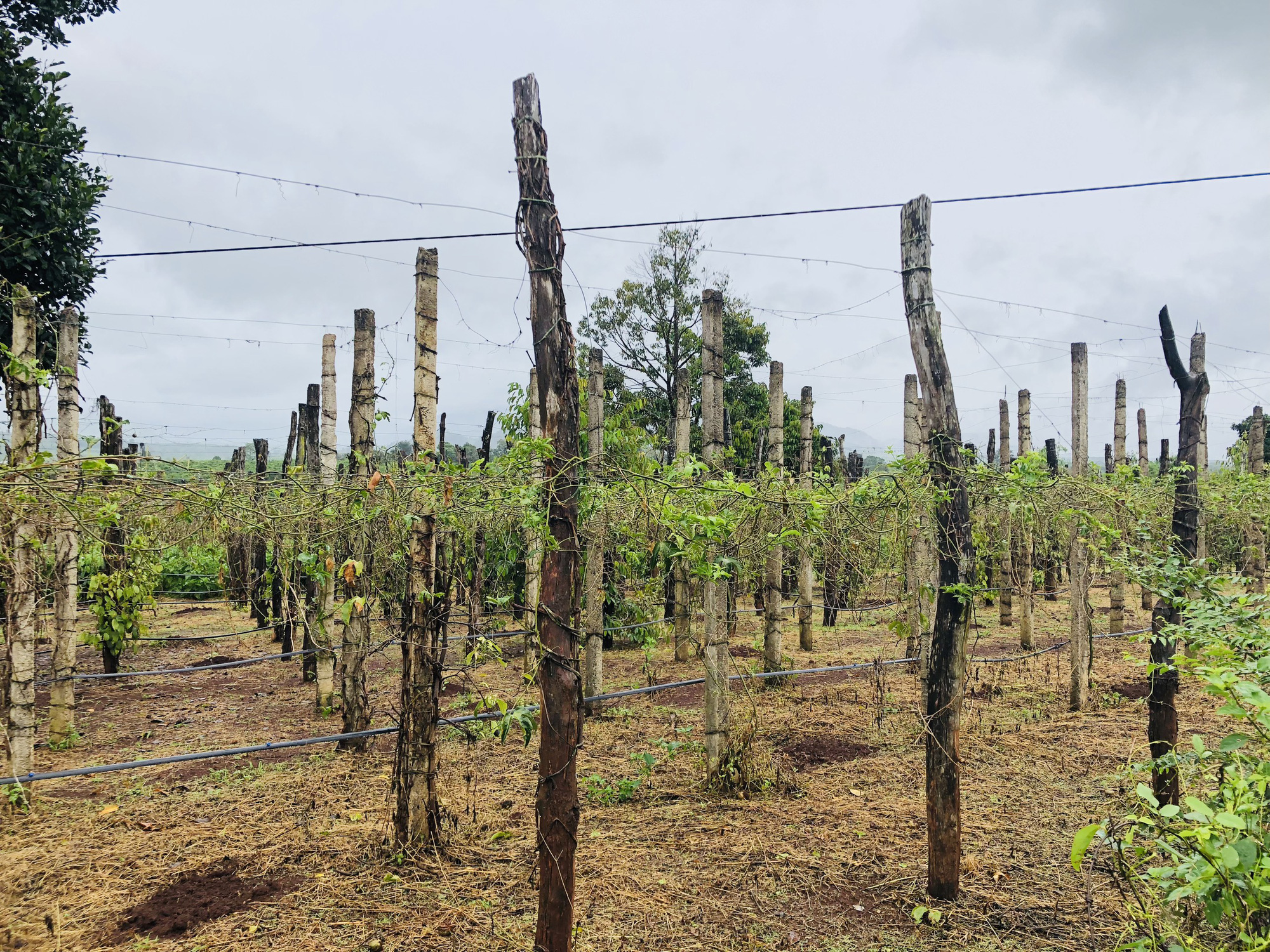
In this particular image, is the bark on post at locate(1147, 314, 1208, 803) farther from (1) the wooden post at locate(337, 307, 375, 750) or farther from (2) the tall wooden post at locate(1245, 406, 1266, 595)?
(2) the tall wooden post at locate(1245, 406, 1266, 595)

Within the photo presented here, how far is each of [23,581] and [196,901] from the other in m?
2.87

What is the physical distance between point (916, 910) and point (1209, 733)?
4.71m

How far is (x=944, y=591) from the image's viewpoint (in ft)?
13.8

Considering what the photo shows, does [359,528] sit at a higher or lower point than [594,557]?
higher

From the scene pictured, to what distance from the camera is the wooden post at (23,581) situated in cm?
552

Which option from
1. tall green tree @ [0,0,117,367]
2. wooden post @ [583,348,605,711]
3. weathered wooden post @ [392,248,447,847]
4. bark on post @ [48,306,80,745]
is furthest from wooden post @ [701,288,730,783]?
tall green tree @ [0,0,117,367]

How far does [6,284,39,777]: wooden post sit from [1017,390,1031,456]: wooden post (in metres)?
14.1

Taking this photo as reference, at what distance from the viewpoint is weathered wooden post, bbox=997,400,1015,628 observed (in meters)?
9.81

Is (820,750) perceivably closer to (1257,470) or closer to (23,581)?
(23,581)

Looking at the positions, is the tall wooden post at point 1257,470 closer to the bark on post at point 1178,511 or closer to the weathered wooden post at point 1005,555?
the weathered wooden post at point 1005,555

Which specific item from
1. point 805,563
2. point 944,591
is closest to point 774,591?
point 805,563

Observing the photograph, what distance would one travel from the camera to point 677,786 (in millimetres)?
6234

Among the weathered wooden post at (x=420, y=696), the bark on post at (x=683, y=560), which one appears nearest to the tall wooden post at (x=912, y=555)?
the bark on post at (x=683, y=560)

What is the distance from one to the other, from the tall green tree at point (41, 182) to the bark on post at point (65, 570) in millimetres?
1388
